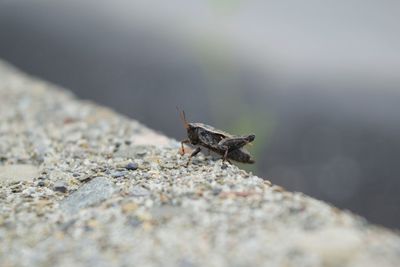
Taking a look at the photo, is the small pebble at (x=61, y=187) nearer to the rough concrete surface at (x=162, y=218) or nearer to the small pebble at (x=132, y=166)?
the rough concrete surface at (x=162, y=218)

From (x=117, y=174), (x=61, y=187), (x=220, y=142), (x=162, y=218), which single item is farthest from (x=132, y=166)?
(x=162, y=218)

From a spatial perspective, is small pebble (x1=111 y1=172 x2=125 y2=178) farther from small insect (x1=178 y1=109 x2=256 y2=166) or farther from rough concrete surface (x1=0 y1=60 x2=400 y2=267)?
small insect (x1=178 y1=109 x2=256 y2=166)

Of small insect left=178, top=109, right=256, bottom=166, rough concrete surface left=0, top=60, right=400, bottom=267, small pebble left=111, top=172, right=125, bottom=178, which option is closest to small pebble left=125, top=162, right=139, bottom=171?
rough concrete surface left=0, top=60, right=400, bottom=267

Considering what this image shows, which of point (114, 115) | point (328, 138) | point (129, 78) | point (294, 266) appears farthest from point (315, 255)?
point (129, 78)

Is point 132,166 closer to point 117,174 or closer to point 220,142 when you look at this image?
point 117,174

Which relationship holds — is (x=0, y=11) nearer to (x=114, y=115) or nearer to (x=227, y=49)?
(x=227, y=49)

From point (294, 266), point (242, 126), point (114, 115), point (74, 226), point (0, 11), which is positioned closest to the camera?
point (294, 266)

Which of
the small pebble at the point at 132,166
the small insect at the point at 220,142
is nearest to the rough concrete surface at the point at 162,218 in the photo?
the small pebble at the point at 132,166
